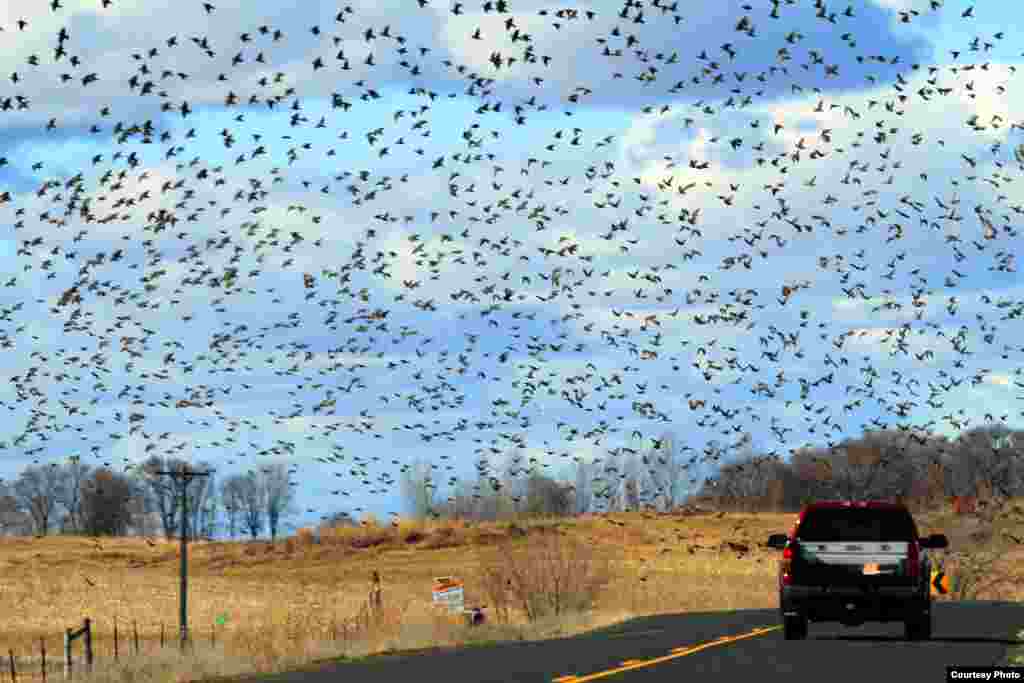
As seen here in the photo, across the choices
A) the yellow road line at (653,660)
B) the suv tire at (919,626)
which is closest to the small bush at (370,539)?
the yellow road line at (653,660)

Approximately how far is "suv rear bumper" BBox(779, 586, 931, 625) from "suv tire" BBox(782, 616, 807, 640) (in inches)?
24.7

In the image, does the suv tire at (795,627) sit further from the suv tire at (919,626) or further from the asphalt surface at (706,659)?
the suv tire at (919,626)

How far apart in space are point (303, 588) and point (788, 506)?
83646mm

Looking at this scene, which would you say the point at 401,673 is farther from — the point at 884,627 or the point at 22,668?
the point at 22,668

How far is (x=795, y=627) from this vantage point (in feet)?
112

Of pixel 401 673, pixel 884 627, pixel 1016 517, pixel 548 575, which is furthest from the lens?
pixel 1016 517

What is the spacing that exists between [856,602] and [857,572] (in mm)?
528

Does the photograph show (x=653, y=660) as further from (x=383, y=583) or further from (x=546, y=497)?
(x=546, y=497)

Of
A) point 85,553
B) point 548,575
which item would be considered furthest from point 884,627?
point 85,553

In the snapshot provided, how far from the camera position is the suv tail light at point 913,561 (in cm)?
3278

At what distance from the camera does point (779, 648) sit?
3173 centimetres

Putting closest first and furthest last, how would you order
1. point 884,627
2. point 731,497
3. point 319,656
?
point 319,656 < point 884,627 < point 731,497

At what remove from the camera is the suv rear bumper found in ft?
107

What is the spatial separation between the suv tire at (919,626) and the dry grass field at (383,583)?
9700mm
